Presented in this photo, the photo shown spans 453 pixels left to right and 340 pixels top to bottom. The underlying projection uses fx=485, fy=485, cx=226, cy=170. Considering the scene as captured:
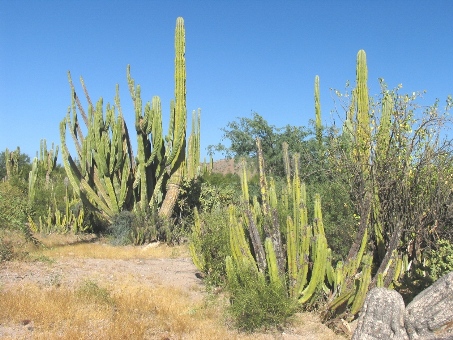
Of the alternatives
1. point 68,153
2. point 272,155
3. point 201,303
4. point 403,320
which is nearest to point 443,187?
point 403,320

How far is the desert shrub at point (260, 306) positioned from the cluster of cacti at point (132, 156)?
7867 mm

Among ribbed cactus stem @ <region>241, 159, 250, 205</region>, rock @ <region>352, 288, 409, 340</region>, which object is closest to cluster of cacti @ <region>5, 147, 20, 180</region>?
ribbed cactus stem @ <region>241, 159, 250, 205</region>

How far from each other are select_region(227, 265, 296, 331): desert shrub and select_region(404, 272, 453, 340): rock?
2.36 meters

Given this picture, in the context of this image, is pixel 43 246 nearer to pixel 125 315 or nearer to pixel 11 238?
pixel 11 238

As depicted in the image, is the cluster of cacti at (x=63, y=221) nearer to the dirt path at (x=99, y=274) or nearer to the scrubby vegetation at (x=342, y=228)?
the scrubby vegetation at (x=342, y=228)

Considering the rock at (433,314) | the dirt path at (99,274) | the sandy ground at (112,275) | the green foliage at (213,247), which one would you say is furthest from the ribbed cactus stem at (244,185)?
the rock at (433,314)

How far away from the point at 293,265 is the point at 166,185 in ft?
27.7

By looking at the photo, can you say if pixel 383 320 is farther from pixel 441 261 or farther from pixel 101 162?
pixel 101 162

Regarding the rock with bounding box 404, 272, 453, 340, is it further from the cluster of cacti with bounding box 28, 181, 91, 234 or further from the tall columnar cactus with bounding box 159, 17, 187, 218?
the cluster of cacti with bounding box 28, 181, 91, 234

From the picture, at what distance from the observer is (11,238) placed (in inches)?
410

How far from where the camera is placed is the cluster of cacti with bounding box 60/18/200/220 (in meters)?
13.5

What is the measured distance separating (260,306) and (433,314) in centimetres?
264

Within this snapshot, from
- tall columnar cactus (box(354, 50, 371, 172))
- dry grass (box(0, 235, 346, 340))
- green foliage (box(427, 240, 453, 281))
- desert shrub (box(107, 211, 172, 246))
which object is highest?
tall columnar cactus (box(354, 50, 371, 172))

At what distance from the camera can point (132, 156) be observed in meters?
14.8
